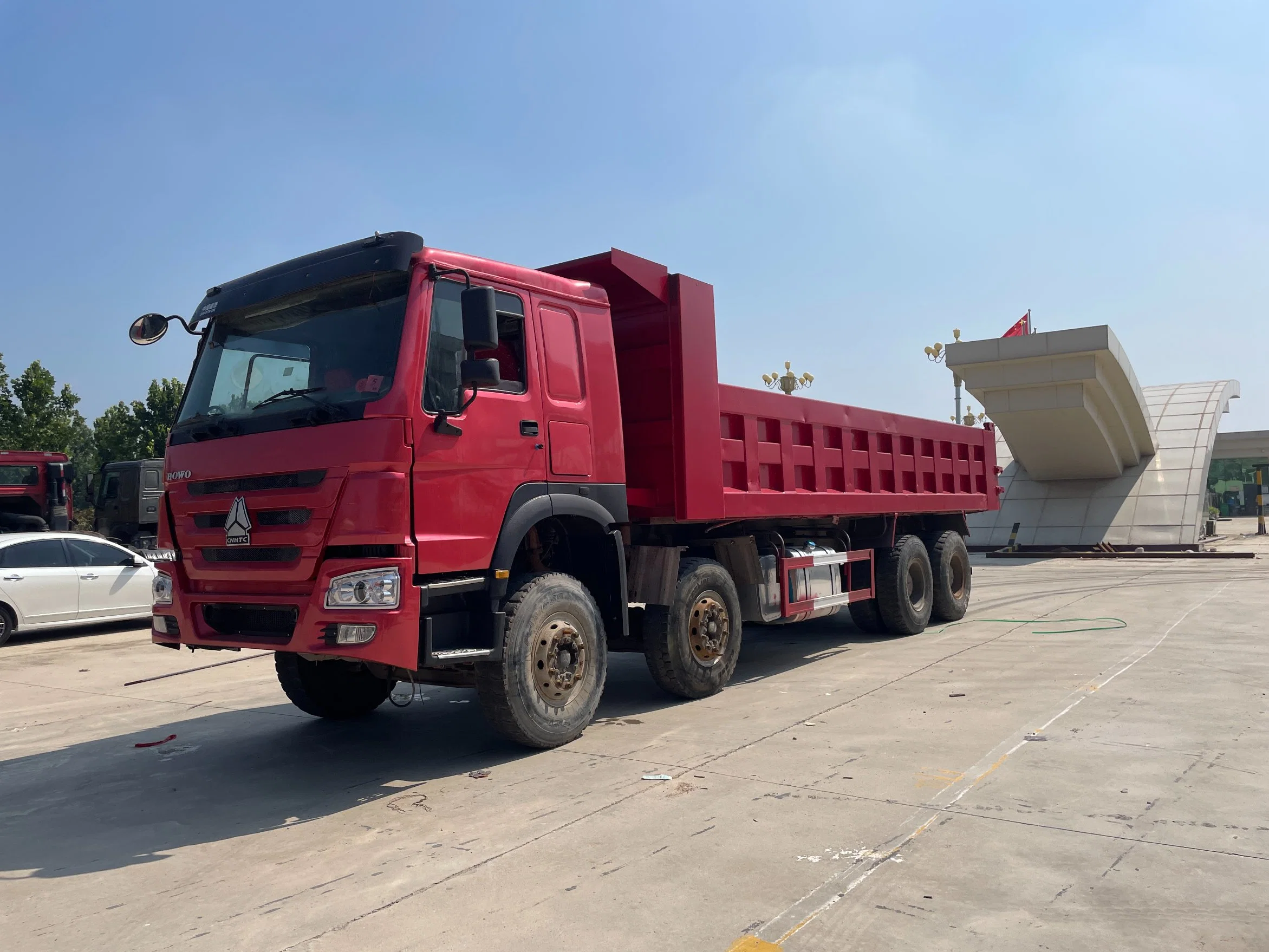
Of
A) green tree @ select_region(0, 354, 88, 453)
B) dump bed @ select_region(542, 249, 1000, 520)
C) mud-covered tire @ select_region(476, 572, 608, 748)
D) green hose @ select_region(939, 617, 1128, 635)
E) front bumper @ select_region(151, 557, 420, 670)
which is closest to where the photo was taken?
front bumper @ select_region(151, 557, 420, 670)

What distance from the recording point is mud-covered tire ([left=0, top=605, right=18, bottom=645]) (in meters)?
12.1

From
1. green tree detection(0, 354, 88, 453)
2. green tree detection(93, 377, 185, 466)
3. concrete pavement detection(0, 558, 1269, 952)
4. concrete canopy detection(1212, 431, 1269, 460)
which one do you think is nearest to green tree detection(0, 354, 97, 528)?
green tree detection(0, 354, 88, 453)

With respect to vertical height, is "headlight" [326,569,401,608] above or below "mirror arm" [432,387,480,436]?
below

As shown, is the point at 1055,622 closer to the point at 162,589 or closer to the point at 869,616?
the point at 869,616

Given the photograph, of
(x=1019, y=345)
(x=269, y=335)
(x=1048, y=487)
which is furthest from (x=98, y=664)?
(x=1048, y=487)

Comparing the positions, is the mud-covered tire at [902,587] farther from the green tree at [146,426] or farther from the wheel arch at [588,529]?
the green tree at [146,426]

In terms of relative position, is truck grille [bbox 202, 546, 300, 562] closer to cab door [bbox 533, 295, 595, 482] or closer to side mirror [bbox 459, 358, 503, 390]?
side mirror [bbox 459, 358, 503, 390]

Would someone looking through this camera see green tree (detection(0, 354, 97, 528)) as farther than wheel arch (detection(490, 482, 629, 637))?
Yes

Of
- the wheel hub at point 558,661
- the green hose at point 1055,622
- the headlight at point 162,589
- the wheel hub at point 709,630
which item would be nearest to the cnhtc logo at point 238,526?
the headlight at point 162,589

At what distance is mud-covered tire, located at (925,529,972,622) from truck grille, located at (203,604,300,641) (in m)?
8.56

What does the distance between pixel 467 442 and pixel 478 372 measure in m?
0.42

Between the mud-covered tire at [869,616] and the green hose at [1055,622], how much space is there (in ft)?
2.94

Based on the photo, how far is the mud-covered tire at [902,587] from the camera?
10672mm

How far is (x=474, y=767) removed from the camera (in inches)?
226
